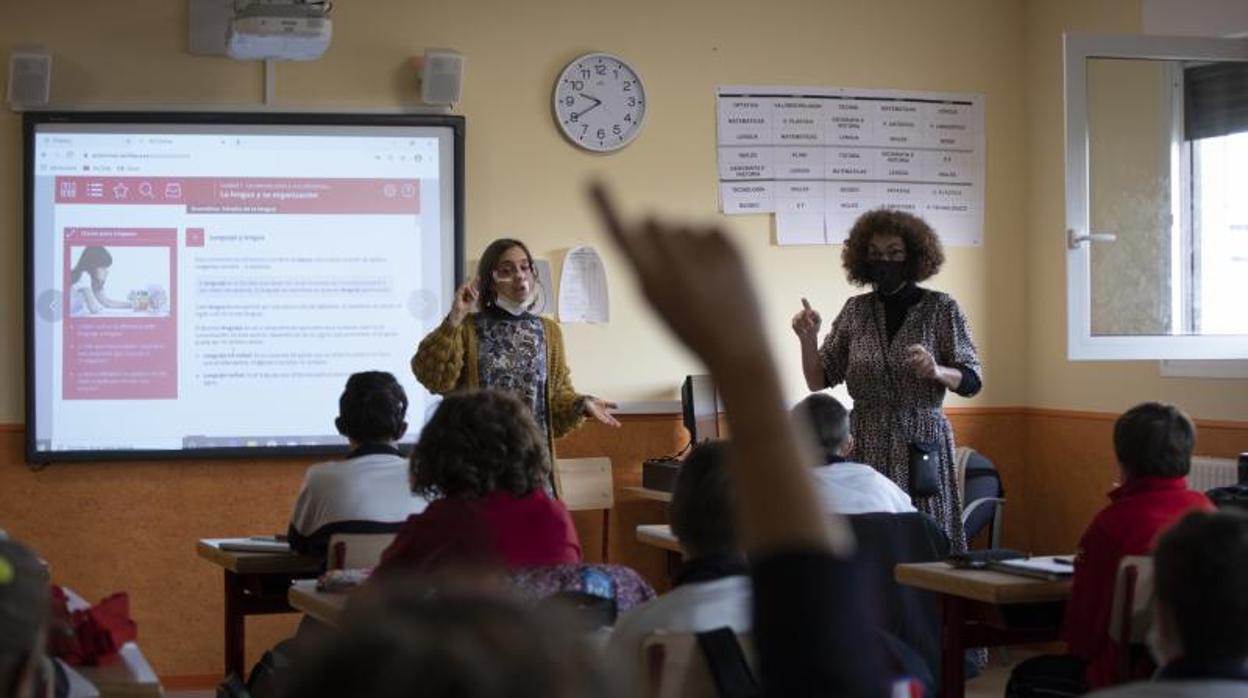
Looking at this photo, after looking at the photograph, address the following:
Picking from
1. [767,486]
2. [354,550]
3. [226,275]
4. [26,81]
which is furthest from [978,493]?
[767,486]

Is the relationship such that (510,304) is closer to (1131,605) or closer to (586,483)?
(586,483)

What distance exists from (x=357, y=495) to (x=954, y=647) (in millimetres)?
1461

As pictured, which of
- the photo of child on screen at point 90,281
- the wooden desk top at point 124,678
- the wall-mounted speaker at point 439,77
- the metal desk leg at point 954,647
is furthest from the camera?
the wall-mounted speaker at point 439,77

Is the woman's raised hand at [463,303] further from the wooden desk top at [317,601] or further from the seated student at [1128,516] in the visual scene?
the seated student at [1128,516]

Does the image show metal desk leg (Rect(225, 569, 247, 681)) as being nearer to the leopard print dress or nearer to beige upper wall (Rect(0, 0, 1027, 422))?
the leopard print dress

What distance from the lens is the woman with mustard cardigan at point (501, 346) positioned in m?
4.75

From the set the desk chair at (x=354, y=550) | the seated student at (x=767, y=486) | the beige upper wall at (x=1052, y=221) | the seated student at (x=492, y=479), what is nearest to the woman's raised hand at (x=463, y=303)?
the desk chair at (x=354, y=550)

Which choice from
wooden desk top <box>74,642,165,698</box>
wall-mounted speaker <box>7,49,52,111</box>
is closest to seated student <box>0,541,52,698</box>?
wooden desk top <box>74,642,165,698</box>

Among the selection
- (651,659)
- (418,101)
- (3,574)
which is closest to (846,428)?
(651,659)

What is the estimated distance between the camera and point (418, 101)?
612cm

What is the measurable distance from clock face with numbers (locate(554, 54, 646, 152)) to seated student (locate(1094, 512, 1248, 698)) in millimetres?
4438

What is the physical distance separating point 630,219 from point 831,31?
233 inches

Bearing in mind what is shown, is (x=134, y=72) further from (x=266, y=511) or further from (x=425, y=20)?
(x=266, y=511)

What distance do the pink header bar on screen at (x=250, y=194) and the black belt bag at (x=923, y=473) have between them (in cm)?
234
